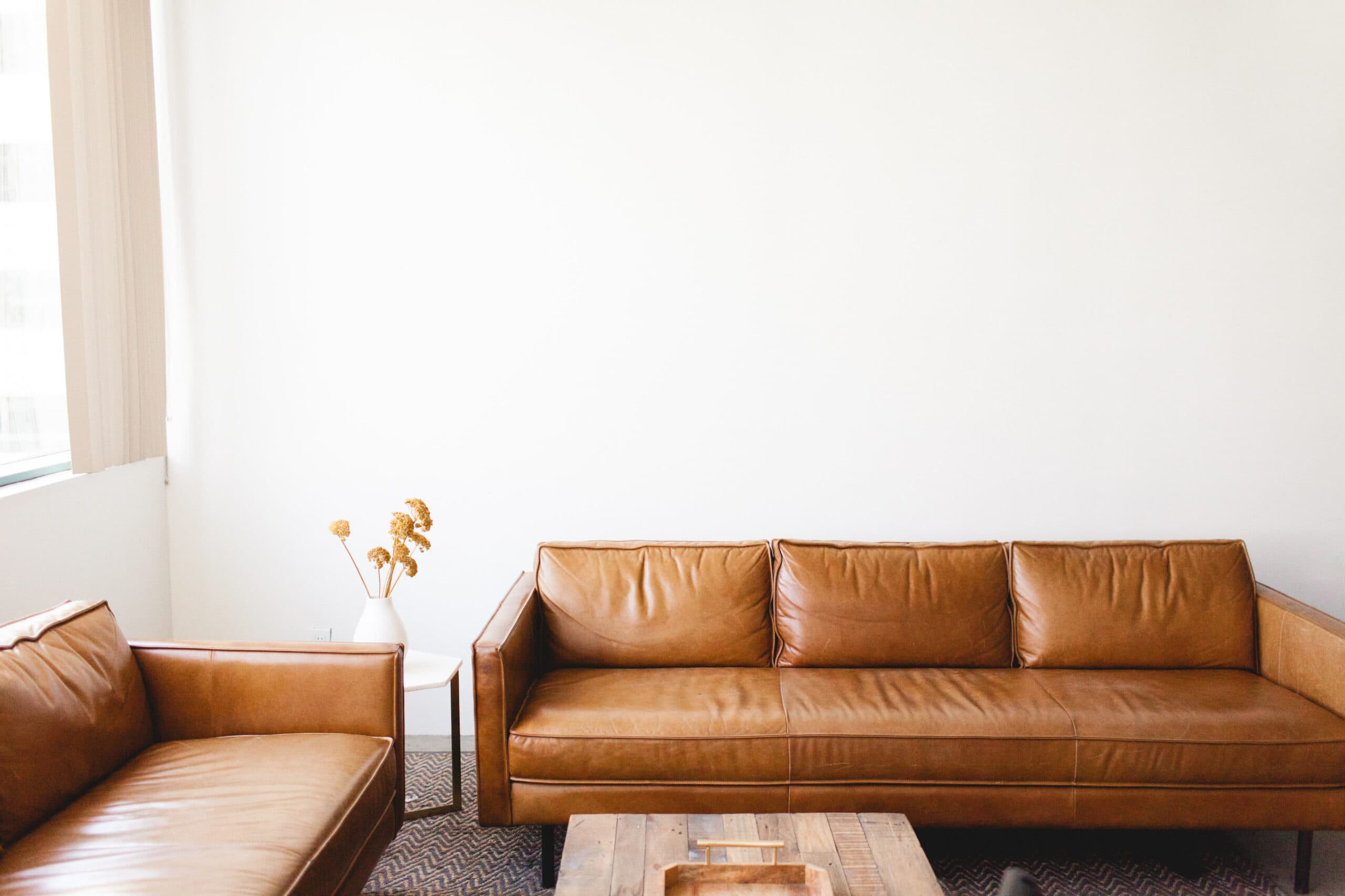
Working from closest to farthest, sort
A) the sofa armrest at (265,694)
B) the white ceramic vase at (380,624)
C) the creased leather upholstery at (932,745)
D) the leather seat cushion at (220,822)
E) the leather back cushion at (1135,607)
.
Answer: the leather seat cushion at (220,822)
the sofa armrest at (265,694)
the creased leather upholstery at (932,745)
the white ceramic vase at (380,624)
the leather back cushion at (1135,607)

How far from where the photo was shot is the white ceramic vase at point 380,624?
9.39 feet

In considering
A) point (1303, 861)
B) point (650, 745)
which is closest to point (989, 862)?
point (1303, 861)

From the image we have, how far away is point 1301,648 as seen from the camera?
108 inches

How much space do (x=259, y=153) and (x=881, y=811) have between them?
3001mm

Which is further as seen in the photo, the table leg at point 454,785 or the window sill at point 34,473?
the table leg at point 454,785

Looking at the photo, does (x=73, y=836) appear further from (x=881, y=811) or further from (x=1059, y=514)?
(x=1059, y=514)

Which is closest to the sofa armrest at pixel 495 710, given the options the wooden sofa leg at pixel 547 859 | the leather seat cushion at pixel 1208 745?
the wooden sofa leg at pixel 547 859

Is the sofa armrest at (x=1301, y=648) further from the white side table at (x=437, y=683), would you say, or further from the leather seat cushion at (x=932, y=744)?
the white side table at (x=437, y=683)

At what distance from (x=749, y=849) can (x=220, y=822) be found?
106 centimetres

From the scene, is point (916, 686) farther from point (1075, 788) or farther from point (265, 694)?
point (265, 694)

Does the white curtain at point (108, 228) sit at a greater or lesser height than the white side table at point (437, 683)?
greater

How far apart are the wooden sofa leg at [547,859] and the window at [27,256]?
5.98 ft

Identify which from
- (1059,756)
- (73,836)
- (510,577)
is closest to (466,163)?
(510,577)

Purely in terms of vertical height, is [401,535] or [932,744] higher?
[401,535]
